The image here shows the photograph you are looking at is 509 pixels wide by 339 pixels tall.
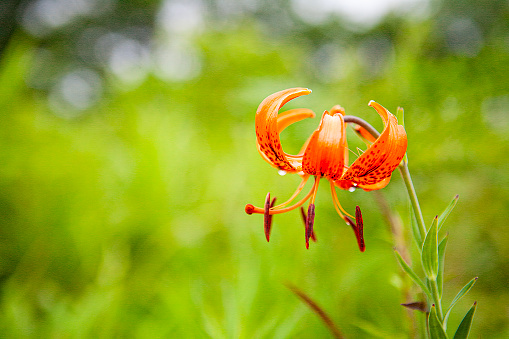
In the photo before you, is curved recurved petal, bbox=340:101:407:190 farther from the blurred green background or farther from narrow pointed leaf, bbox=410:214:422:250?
the blurred green background

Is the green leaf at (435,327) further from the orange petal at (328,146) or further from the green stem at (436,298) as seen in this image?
the orange petal at (328,146)

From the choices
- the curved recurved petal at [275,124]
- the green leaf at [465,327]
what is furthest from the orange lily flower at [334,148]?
the green leaf at [465,327]

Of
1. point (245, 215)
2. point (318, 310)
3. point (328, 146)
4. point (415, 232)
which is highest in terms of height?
point (328, 146)

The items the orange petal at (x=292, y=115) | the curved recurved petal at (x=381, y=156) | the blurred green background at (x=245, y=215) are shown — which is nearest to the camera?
the curved recurved petal at (x=381, y=156)

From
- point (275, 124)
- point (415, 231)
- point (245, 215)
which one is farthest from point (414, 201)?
point (245, 215)

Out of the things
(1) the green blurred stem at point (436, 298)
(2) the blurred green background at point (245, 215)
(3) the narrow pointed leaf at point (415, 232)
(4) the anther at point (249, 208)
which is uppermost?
(4) the anther at point (249, 208)

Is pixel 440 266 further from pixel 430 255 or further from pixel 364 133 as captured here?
pixel 364 133

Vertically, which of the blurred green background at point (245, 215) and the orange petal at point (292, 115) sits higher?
the orange petal at point (292, 115)
